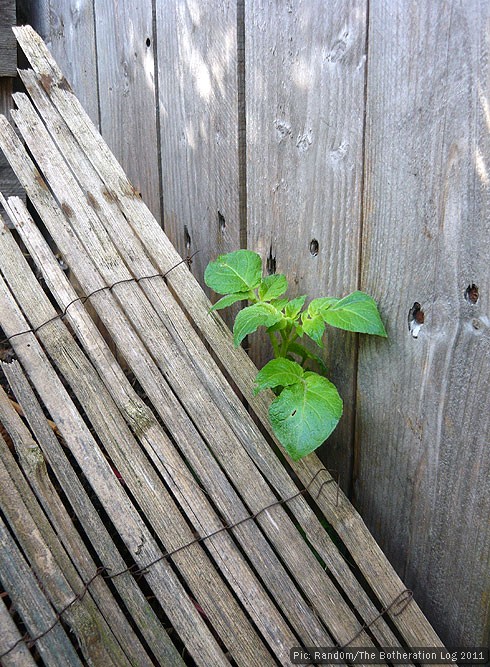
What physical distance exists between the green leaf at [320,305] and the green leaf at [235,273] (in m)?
0.17

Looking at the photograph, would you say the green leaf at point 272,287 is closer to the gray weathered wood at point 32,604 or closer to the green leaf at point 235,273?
the green leaf at point 235,273

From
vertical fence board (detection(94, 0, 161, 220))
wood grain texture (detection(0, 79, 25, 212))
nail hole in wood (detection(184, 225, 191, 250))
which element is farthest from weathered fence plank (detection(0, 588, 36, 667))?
wood grain texture (detection(0, 79, 25, 212))

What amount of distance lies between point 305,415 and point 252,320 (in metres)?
0.24

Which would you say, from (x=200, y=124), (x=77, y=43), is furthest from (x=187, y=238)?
(x=77, y=43)

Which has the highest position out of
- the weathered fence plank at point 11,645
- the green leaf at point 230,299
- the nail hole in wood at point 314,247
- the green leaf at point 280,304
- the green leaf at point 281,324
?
the nail hole in wood at point 314,247

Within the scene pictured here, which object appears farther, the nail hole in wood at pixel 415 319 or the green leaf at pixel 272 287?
the green leaf at pixel 272 287

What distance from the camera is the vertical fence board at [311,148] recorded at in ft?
4.64

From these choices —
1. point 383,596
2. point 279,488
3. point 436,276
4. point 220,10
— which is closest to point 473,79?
point 436,276

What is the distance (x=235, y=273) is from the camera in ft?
5.16

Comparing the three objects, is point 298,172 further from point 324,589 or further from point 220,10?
point 324,589

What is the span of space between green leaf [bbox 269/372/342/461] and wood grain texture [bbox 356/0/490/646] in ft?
0.52

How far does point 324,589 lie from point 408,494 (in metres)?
0.29

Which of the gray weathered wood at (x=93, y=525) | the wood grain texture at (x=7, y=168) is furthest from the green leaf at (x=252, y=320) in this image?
the wood grain texture at (x=7, y=168)

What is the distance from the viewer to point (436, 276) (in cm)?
131
